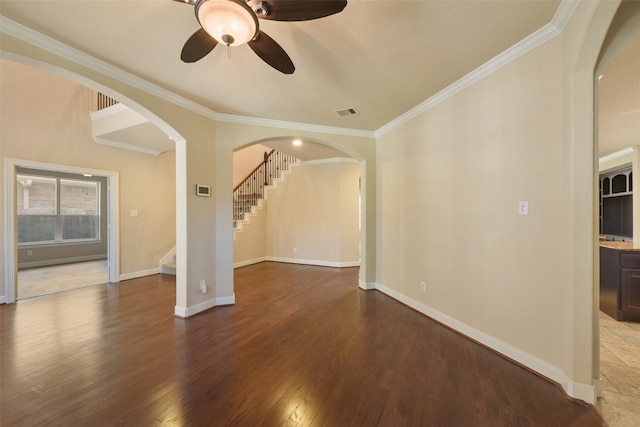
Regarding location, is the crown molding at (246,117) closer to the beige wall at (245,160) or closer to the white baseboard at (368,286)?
the white baseboard at (368,286)

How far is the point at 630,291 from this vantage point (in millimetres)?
3039

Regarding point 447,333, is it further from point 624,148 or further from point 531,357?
point 624,148

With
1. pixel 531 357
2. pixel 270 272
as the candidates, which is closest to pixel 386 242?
pixel 531 357

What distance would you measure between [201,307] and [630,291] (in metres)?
5.42

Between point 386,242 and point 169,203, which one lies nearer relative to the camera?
point 386,242

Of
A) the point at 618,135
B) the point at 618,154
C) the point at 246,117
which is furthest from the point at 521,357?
the point at 618,154

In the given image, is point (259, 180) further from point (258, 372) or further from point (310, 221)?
point (258, 372)

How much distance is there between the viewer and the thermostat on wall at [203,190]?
3.38m

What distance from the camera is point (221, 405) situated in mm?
1750

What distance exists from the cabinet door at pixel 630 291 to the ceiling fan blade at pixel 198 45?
5.03 metres

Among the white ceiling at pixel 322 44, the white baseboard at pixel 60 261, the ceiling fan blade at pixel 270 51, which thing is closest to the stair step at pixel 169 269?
the white baseboard at pixel 60 261

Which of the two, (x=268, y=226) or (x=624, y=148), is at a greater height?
(x=624, y=148)

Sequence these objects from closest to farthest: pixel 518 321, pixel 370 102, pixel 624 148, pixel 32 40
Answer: pixel 32 40
pixel 518 321
pixel 370 102
pixel 624 148

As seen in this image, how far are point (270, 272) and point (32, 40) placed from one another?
488 centimetres
